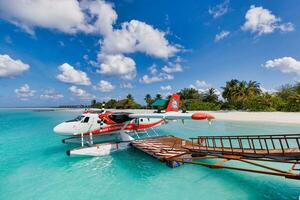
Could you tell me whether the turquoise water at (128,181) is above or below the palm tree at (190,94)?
below

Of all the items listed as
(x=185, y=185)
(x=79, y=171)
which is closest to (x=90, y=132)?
(x=79, y=171)

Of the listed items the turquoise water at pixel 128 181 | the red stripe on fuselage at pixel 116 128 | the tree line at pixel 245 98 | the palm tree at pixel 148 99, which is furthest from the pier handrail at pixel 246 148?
the palm tree at pixel 148 99

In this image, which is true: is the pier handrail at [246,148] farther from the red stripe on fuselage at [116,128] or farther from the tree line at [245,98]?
the tree line at [245,98]

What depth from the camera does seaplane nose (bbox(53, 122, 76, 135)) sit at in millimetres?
10719

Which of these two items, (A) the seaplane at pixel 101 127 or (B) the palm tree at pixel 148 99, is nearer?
(A) the seaplane at pixel 101 127

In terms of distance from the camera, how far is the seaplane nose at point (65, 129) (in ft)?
35.2

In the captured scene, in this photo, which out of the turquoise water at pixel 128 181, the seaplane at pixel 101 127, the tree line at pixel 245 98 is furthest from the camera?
the tree line at pixel 245 98

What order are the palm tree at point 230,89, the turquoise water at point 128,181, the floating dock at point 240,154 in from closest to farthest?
the floating dock at point 240,154, the turquoise water at point 128,181, the palm tree at point 230,89

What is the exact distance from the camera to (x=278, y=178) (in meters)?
7.65

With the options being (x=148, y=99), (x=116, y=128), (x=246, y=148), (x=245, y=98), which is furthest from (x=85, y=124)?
(x=148, y=99)

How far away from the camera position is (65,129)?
10812 millimetres

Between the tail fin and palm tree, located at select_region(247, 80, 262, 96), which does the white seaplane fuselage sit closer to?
the tail fin

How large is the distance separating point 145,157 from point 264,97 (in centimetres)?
3715

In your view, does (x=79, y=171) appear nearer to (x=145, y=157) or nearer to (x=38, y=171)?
(x=38, y=171)
